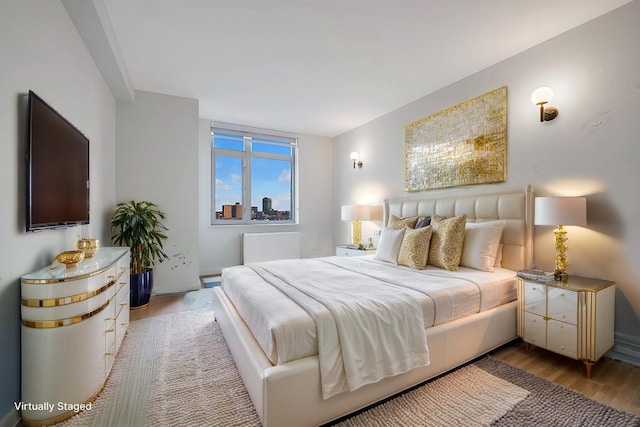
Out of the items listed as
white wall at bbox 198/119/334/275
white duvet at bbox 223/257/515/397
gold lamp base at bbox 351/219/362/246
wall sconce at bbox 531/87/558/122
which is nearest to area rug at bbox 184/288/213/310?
white wall at bbox 198/119/334/275

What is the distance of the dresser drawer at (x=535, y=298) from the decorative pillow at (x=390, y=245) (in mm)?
1145

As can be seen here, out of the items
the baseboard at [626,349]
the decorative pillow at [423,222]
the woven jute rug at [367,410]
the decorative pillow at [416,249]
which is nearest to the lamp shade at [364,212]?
the decorative pillow at [423,222]

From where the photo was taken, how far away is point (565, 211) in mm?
2154

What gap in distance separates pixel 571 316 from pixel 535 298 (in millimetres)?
235

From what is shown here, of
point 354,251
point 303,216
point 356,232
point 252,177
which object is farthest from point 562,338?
point 252,177

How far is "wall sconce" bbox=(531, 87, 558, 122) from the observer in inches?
96.6

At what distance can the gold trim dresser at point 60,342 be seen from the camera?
142 cm

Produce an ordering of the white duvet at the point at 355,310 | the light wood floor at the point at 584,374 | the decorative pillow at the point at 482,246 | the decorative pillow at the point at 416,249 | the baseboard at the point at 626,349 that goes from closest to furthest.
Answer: the white duvet at the point at 355,310
the light wood floor at the point at 584,374
the baseboard at the point at 626,349
the decorative pillow at the point at 482,246
the decorative pillow at the point at 416,249

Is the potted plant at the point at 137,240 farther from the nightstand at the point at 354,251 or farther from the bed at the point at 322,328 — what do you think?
the nightstand at the point at 354,251

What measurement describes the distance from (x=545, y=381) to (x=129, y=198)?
15.4 ft

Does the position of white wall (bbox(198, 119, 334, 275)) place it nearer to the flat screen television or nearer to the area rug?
the area rug

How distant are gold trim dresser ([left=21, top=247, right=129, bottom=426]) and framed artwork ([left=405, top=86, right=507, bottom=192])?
11.6ft

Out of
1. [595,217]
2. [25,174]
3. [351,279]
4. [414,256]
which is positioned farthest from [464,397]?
[25,174]

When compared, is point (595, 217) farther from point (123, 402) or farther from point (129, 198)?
point (129, 198)
